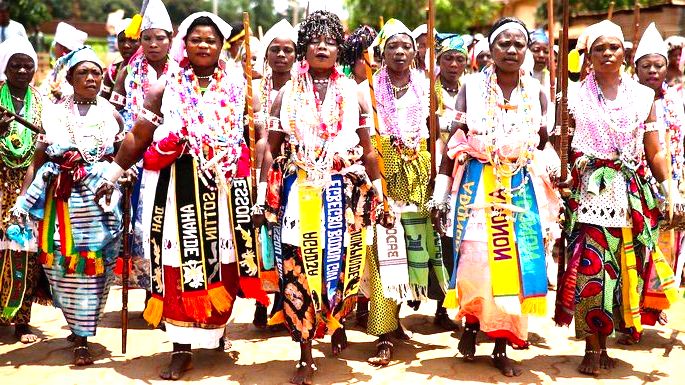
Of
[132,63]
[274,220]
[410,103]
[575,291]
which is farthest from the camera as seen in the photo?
[132,63]

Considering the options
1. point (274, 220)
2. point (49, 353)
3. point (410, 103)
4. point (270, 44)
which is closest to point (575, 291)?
point (410, 103)

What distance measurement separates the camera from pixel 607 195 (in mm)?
5184

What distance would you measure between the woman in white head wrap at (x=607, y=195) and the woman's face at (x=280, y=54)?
2.51 meters

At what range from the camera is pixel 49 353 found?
228 inches

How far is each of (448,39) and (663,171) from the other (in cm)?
227

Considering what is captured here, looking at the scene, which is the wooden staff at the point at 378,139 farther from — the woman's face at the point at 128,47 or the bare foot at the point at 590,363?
the woman's face at the point at 128,47

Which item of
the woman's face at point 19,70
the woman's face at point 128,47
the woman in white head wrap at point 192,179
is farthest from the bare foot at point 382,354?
the woman's face at point 128,47

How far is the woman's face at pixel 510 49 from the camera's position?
5.02 meters

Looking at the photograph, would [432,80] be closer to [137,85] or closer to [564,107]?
[564,107]

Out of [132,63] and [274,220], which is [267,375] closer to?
[274,220]

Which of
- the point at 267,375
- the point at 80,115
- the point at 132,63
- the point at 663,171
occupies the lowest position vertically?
the point at 267,375

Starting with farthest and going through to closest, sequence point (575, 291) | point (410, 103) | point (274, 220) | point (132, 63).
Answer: point (132, 63), point (410, 103), point (575, 291), point (274, 220)

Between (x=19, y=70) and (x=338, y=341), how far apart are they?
3.17m

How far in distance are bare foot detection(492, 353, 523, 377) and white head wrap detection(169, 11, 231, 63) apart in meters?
2.77
